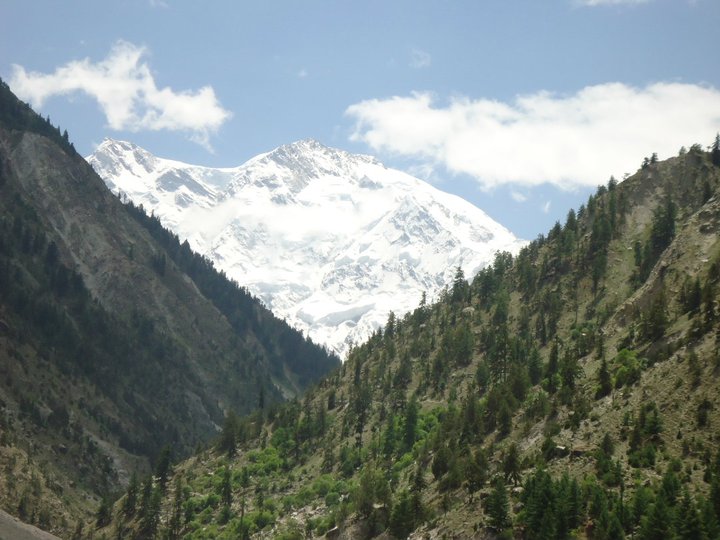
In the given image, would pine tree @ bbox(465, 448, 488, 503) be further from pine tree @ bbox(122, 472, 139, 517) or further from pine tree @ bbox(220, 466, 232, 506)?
pine tree @ bbox(122, 472, 139, 517)

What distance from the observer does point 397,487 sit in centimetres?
12988

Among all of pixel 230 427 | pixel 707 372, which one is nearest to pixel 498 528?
pixel 707 372

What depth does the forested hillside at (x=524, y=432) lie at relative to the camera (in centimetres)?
8988

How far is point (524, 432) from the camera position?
11706 cm

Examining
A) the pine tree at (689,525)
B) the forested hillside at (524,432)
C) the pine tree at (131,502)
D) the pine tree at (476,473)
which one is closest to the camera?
the pine tree at (689,525)

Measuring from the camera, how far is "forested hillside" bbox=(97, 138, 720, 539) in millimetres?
89875

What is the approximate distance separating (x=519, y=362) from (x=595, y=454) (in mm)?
62927

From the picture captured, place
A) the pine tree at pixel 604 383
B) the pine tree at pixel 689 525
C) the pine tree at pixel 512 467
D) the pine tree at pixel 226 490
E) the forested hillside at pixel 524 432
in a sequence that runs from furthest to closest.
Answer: the pine tree at pixel 226 490, the pine tree at pixel 604 383, the pine tree at pixel 512 467, the forested hillside at pixel 524 432, the pine tree at pixel 689 525

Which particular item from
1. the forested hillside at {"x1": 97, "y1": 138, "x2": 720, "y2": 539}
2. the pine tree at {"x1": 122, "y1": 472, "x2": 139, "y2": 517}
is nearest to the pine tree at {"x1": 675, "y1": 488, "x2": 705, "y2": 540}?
the forested hillside at {"x1": 97, "y1": 138, "x2": 720, "y2": 539}

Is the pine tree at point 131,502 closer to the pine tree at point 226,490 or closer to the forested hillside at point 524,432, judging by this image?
the forested hillside at point 524,432

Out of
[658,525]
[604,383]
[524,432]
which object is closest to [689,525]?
[658,525]

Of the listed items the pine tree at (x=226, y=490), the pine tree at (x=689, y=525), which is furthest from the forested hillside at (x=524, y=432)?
the pine tree at (x=226, y=490)

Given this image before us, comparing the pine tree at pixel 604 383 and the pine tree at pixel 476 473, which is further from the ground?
the pine tree at pixel 604 383

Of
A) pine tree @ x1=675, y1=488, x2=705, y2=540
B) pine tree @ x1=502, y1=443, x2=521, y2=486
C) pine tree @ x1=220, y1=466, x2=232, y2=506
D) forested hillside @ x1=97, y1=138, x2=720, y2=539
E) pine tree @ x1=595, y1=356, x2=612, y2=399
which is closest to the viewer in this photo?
pine tree @ x1=675, y1=488, x2=705, y2=540
